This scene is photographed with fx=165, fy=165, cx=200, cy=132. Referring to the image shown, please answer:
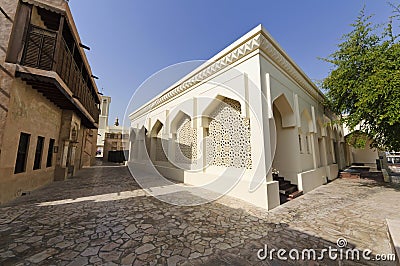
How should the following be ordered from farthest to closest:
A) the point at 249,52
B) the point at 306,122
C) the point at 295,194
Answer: the point at 306,122, the point at 295,194, the point at 249,52

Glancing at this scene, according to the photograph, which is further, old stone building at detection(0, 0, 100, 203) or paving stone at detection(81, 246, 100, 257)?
old stone building at detection(0, 0, 100, 203)

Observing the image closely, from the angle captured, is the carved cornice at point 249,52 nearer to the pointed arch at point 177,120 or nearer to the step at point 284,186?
the pointed arch at point 177,120

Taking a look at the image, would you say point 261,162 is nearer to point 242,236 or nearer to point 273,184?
point 273,184

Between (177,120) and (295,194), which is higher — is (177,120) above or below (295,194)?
above

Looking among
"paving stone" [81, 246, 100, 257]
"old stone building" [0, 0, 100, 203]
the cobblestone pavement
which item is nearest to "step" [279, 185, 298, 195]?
the cobblestone pavement

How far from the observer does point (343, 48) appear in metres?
7.21

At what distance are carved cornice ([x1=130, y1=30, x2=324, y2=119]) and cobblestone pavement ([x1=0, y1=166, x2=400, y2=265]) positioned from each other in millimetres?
4405

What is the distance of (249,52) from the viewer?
193 inches

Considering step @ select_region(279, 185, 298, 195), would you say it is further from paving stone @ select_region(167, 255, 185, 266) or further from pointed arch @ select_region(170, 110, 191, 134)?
pointed arch @ select_region(170, 110, 191, 134)
